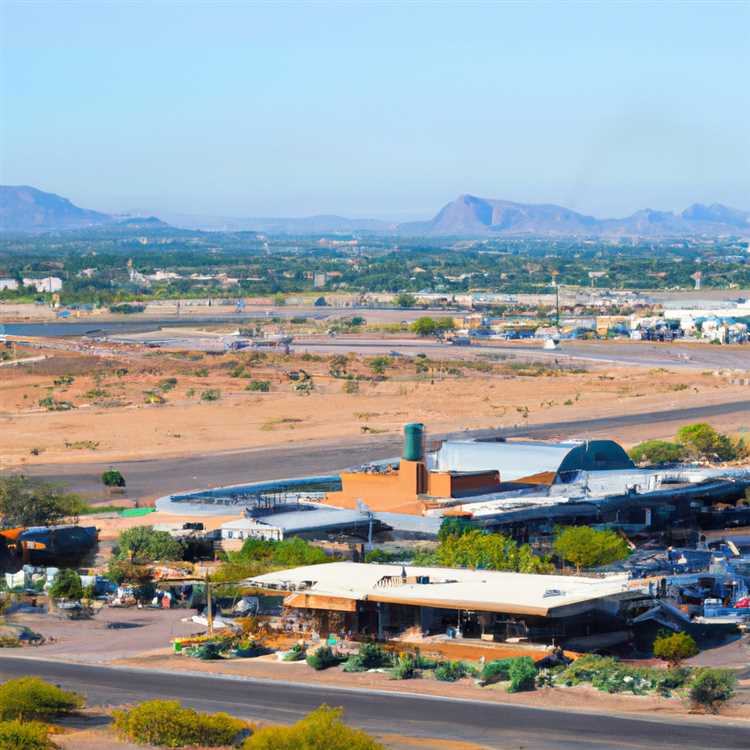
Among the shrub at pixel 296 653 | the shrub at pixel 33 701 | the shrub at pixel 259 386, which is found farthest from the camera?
the shrub at pixel 259 386

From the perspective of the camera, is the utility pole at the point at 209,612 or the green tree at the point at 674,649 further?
the utility pole at the point at 209,612

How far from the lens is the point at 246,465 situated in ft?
180

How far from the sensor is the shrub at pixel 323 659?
27.8 metres

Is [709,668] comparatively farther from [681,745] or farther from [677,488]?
[677,488]

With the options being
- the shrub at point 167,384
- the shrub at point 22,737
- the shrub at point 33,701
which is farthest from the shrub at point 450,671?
the shrub at point 167,384

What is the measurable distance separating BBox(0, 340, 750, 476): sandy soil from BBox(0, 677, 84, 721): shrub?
104 ft

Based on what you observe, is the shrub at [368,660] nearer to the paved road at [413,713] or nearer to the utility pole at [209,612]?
the paved road at [413,713]

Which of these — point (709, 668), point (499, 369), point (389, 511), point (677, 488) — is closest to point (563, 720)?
point (709, 668)

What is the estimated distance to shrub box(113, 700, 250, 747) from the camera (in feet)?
74.3

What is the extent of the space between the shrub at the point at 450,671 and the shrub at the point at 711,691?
3.81 metres

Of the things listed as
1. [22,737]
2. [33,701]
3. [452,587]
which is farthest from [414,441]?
[22,737]

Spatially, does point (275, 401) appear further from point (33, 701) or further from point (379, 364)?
point (33, 701)

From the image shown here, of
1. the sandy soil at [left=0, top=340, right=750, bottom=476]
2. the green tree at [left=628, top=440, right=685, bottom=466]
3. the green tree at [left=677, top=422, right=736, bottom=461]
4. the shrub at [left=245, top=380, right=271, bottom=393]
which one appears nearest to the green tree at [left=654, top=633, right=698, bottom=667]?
the green tree at [left=628, top=440, right=685, bottom=466]

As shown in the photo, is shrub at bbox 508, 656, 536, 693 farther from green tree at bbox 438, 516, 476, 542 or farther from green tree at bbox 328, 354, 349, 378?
green tree at bbox 328, 354, 349, 378
